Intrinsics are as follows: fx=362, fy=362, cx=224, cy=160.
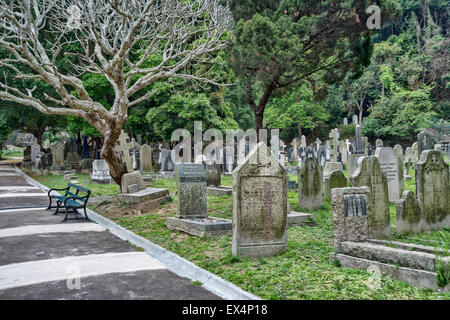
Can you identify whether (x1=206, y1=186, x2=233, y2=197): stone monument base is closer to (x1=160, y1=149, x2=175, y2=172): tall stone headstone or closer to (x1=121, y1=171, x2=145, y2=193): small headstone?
(x1=121, y1=171, x2=145, y2=193): small headstone

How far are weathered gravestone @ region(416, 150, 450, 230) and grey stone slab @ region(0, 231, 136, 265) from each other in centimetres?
580

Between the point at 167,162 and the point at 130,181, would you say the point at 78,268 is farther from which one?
the point at 167,162

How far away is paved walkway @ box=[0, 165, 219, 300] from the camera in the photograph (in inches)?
179

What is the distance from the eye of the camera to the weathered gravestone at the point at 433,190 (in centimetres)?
725

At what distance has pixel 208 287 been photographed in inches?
190

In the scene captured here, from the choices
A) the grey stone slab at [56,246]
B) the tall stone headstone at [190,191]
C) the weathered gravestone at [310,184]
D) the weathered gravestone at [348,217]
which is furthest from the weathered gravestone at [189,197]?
the weathered gravestone at [348,217]

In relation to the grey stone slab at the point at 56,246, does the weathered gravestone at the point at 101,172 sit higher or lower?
higher

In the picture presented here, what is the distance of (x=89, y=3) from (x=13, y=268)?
8114 mm

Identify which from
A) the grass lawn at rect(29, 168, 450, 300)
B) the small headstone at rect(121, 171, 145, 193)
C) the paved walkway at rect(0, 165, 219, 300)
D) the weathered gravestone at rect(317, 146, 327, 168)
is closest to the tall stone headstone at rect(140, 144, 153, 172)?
the small headstone at rect(121, 171, 145, 193)

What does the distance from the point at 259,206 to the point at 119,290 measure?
2.58 metres

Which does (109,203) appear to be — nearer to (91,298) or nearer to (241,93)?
(241,93)

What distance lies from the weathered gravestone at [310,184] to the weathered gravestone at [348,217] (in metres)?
4.33

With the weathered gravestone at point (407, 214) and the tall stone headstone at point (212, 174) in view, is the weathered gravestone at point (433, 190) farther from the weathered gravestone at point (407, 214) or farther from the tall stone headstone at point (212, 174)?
the tall stone headstone at point (212, 174)

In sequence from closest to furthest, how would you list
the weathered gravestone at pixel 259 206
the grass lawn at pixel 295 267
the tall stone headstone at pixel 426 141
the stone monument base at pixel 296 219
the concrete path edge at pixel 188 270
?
1. the grass lawn at pixel 295 267
2. the concrete path edge at pixel 188 270
3. the weathered gravestone at pixel 259 206
4. the stone monument base at pixel 296 219
5. the tall stone headstone at pixel 426 141
